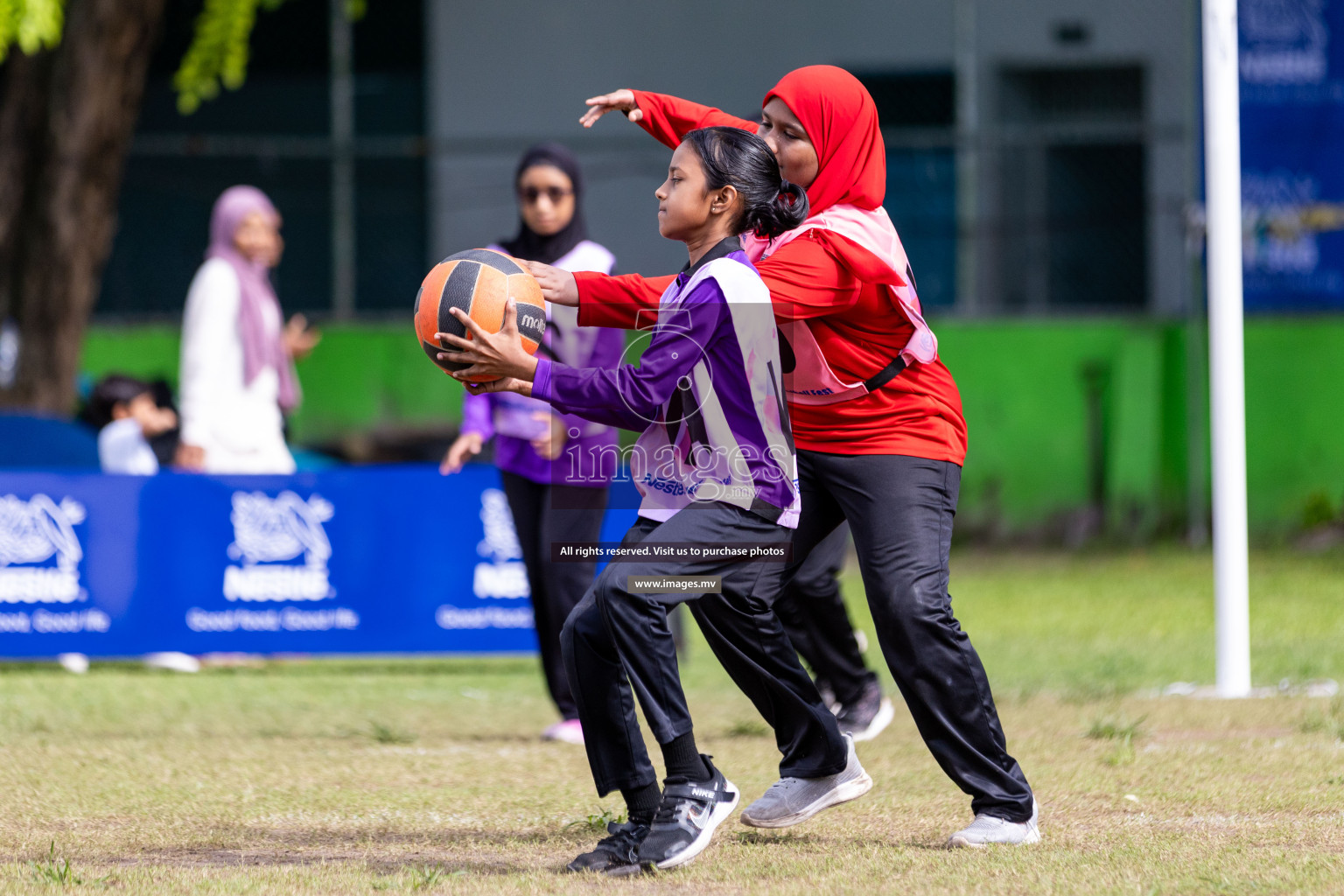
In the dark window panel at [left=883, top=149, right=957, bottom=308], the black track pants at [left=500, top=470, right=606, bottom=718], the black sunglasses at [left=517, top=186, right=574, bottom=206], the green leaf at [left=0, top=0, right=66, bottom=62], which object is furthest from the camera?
the dark window panel at [left=883, top=149, right=957, bottom=308]

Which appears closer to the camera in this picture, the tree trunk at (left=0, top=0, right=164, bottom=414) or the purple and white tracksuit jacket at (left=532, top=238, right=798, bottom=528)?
the purple and white tracksuit jacket at (left=532, top=238, right=798, bottom=528)

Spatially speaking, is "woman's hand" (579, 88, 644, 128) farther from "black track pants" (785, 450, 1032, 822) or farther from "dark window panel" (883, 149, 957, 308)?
"dark window panel" (883, 149, 957, 308)

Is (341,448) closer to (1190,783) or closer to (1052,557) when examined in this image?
(1052,557)

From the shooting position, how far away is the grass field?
4.03 metres

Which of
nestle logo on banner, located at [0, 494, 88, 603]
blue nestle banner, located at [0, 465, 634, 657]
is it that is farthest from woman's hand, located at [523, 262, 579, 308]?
nestle logo on banner, located at [0, 494, 88, 603]

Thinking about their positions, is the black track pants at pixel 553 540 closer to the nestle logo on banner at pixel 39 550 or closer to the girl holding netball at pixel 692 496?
the girl holding netball at pixel 692 496

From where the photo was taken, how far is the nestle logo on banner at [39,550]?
26.0 ft

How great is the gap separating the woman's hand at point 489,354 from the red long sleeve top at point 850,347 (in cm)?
42

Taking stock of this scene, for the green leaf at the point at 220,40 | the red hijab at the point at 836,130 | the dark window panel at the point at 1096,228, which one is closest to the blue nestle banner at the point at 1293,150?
the dark window panel at the point at 1096,228

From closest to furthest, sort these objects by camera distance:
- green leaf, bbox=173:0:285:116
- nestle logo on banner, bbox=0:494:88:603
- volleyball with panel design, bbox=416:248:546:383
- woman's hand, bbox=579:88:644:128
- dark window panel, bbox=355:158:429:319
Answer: volleyball with panel design, bbox=416:248:546:383
woman's hand, bbox=579:88:644:128
nestle logo on banner, bbox=0:494:88:603
green leaf, bbox=173:0:285:116
dark window panel, bbox=355:158:429:319

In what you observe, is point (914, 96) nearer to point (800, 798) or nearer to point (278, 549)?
point (278, 549)

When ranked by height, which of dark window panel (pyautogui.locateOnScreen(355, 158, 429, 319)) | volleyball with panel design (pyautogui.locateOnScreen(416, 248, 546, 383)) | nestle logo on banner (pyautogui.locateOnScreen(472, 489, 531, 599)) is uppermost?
dark window panel (pyautogui.locateOnScreen(355, 158, 429, 319))

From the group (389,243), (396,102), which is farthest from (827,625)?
(396,102)

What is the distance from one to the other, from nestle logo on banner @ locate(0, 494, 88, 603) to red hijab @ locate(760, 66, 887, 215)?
4.98 meters
